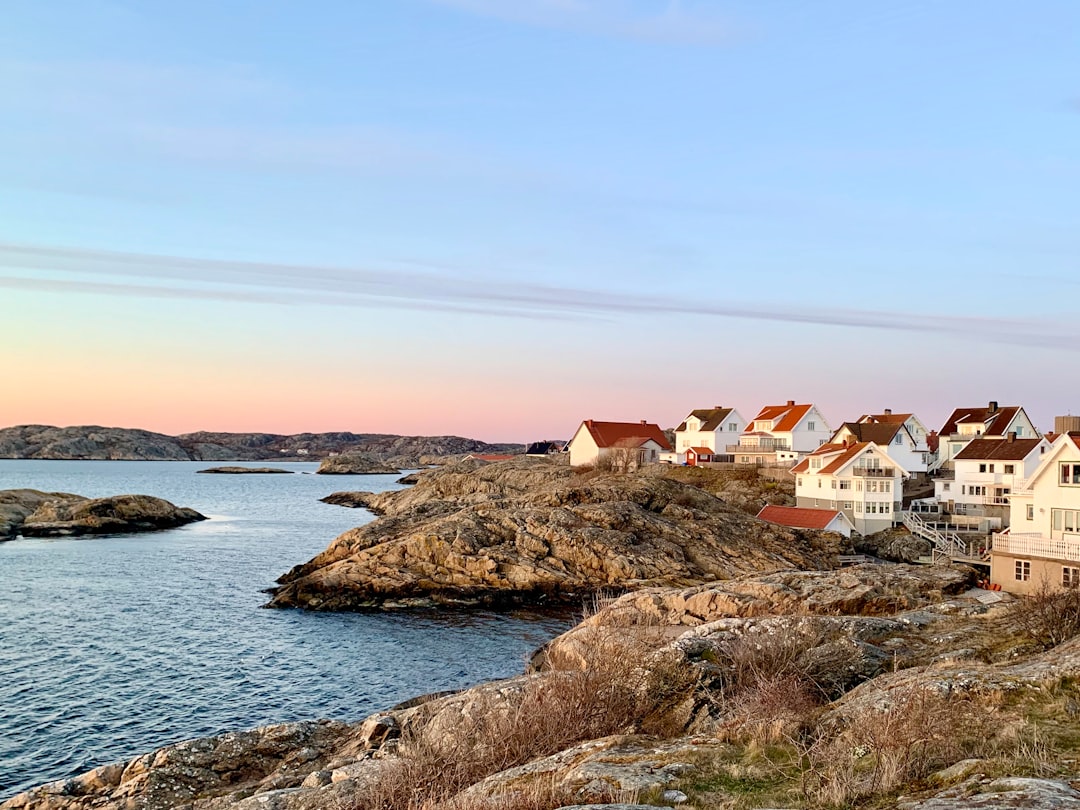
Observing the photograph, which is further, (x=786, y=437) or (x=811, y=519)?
(x=786, y=437)

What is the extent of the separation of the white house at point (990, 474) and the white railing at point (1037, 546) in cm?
3804

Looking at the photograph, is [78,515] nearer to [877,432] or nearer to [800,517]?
[800,517]

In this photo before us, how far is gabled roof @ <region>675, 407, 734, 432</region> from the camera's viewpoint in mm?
114562

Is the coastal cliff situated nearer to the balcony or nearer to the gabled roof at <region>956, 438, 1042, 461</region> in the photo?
the balcony

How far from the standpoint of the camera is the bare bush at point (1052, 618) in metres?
18.1

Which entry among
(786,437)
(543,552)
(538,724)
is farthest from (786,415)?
(538,724)

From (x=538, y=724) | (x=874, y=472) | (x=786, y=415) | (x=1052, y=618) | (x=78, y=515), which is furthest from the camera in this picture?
(x=786, y=415)

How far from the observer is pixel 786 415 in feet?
354

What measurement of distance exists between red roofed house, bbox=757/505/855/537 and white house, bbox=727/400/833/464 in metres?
27.5

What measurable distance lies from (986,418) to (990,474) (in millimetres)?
22432

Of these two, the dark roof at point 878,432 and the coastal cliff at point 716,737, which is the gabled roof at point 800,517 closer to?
the dark roof at point 878,432

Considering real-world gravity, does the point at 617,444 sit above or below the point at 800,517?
above

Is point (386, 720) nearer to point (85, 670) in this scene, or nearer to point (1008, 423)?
point (85, 670)

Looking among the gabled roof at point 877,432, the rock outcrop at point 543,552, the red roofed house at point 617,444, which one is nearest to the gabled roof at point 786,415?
the gabled roof at point 877,432
